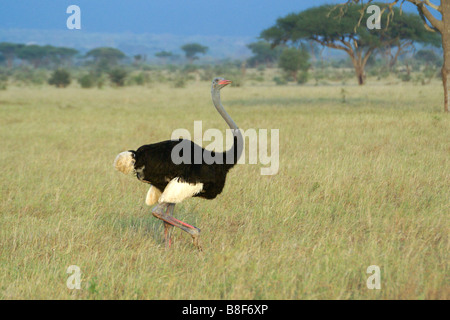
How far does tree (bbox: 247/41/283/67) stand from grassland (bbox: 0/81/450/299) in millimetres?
70294

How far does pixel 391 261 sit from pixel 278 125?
26.4 ft

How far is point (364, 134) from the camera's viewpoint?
9.73m

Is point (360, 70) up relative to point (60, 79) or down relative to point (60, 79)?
up

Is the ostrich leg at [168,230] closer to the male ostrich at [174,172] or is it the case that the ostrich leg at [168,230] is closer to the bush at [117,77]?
the male ostrich at [174,172]

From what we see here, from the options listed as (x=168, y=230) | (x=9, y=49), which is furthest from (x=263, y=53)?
(x=168, y=230)

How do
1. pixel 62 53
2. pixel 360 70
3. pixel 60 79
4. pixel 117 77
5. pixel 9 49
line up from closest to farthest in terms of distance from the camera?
1. pixel 360 70
2. pixel 60 79
3. pixel 117 77
4. pixel 62 53
5. pixel 9 49

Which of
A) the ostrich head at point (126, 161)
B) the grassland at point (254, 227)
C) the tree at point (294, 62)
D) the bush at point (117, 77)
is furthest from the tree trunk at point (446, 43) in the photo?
the tree at point (294, 62)

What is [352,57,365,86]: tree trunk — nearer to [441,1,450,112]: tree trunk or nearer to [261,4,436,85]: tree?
[261,4,436,85]: tree

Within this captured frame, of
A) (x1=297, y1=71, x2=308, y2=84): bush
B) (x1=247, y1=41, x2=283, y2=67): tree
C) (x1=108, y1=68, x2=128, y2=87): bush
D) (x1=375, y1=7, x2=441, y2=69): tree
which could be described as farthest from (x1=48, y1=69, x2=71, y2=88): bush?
(x1=247, y1=41, x2=283, y2=67): tree

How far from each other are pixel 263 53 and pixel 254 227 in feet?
250

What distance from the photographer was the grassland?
11.5 feet

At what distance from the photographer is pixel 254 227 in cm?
478

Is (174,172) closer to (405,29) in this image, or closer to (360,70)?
(360,70)
